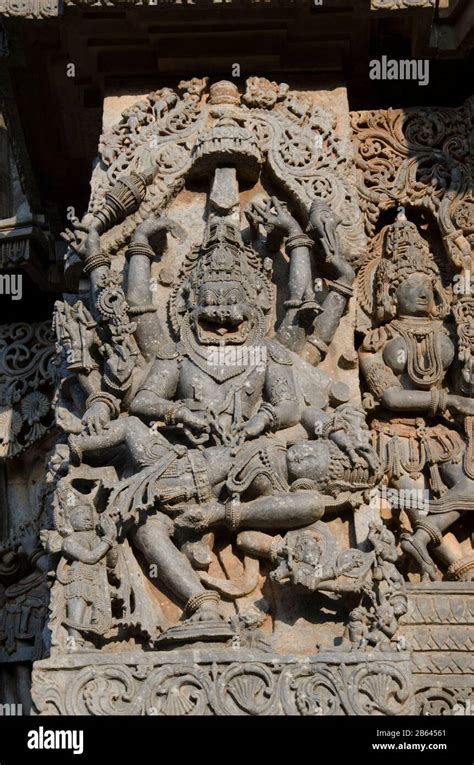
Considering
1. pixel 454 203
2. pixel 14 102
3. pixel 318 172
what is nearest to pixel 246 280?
pixel 318 172

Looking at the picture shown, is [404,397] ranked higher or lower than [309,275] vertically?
lower

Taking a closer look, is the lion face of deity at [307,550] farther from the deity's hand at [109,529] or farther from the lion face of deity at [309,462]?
the deity's hand at [109,529]

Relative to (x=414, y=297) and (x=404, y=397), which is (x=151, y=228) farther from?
(x=404, y=397)

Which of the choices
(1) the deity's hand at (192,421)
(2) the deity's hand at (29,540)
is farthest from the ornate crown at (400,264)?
(2) the deity's hand at (29,540)

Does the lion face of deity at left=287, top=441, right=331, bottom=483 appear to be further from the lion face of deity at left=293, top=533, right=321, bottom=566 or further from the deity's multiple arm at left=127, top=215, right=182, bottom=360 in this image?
the deity's multiple arm at left=127, top=215, right=182, bottom=360

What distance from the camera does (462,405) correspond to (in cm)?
898

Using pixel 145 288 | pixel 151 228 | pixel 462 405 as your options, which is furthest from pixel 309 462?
pixel 151 228

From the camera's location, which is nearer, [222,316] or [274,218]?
[222,316]

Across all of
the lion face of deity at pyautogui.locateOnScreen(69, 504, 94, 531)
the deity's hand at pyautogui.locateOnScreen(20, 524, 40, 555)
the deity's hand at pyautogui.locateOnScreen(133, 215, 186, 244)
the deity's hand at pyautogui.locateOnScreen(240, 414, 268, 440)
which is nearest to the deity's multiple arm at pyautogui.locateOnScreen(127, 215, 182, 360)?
the deity's hand at pyautogui.locateOnScreen(133, 215, 186, 244)

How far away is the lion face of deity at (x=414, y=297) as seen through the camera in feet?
30.3

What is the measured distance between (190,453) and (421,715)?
1.81 metres

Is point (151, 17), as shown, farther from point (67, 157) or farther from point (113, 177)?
point (67, 157)

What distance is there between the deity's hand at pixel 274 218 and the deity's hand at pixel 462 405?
1.37 meters

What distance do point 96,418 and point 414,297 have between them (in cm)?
224
